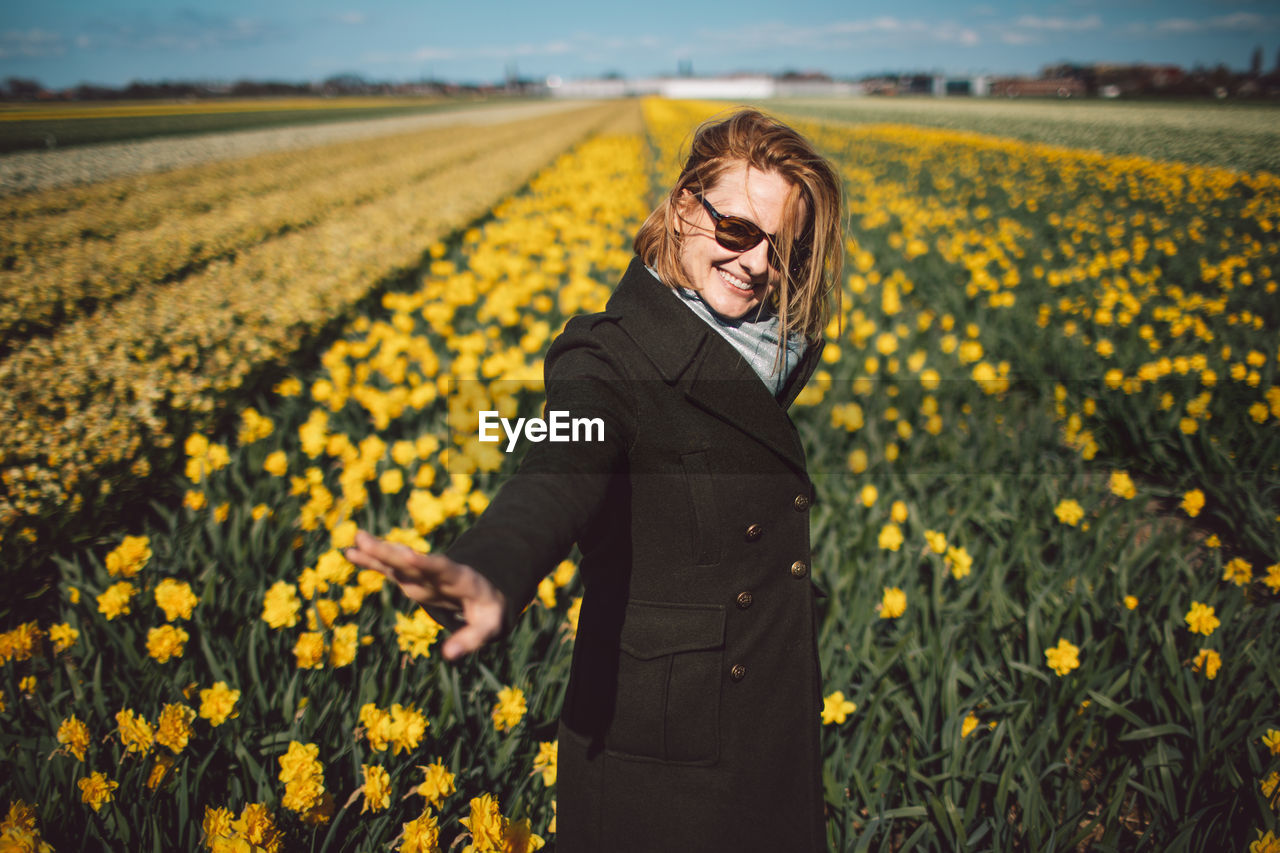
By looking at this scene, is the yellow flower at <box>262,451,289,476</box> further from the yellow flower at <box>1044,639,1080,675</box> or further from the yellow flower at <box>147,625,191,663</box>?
the yellow flower at <box>1044,639,1080,675</box>

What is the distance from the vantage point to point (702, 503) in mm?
1075

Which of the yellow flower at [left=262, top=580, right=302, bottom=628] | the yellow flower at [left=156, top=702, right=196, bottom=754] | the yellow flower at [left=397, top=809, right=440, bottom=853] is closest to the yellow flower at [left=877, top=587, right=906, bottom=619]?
the yellow flower at [left=397, top=809, right=440, bottom=853]

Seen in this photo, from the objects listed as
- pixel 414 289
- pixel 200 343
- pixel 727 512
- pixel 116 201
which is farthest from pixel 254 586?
pixel 116 201

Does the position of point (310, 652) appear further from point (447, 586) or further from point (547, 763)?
point (447, 586)

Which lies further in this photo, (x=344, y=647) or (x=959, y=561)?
(x=959, y=561)

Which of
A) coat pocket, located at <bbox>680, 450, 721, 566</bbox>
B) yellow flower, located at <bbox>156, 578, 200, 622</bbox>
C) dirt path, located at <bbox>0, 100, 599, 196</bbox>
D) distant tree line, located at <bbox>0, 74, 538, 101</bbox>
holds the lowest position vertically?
yellow flower, located at <bbox>156, 578, 200, 622</bbox>

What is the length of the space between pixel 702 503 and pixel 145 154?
26613 millimetres

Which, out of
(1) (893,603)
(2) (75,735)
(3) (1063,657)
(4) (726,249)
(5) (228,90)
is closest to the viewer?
(4) (726,249)

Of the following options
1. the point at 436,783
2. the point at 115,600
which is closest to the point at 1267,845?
the point at 436,783

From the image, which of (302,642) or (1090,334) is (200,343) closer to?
(302,642)

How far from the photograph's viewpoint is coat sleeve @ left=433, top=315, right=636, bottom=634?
755mm

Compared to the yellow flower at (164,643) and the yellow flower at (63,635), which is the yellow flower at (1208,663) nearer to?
the yellow flower at (164,643)

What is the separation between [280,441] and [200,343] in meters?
1.31

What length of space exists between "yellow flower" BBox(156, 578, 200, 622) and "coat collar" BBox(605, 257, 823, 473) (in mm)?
1706
